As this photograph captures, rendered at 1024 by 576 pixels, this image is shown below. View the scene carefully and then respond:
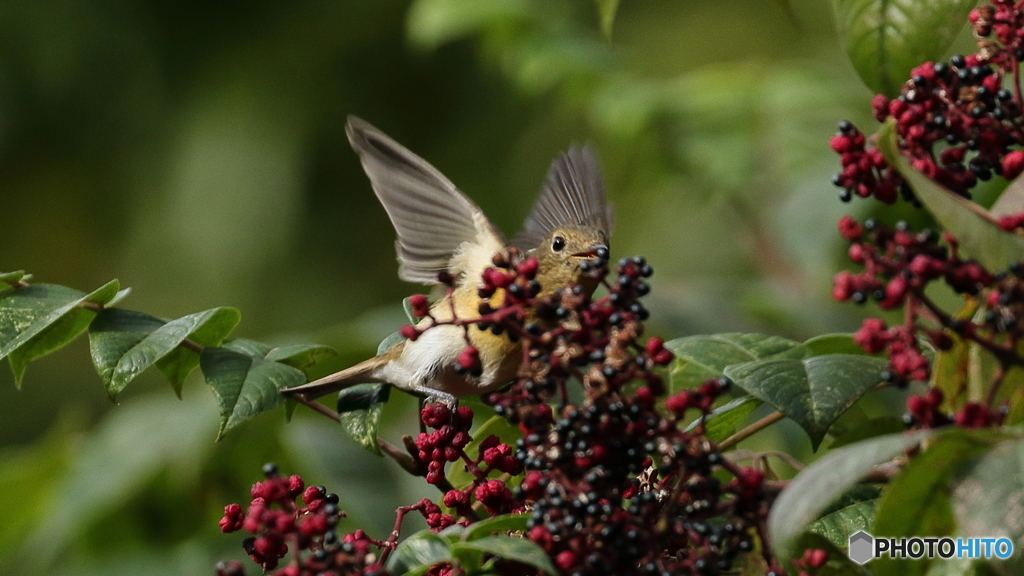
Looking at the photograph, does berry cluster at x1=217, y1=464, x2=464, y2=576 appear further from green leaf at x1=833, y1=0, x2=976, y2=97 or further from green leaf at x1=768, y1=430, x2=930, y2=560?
green leaf at x1=833, y1=0, x2=976, y2=97

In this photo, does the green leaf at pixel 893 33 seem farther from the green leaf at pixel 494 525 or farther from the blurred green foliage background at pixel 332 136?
the blurred green foliage background at pixel 332 136

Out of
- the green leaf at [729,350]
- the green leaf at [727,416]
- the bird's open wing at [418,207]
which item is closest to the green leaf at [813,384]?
the green leaf at [727,416]

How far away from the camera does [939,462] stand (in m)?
1.31

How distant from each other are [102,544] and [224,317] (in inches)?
115

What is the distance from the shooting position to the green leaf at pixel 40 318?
2020 mm

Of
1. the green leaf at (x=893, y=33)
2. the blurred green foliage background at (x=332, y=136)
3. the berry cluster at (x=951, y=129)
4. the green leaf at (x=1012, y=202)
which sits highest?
the green leaf at (x=893, y=33)

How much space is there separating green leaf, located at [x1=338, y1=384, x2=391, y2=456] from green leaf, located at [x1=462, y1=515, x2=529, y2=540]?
57cm

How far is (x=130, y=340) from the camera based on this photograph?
2059 mm

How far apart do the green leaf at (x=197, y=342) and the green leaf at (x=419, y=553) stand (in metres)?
0.79

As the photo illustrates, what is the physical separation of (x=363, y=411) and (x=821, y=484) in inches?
45.7

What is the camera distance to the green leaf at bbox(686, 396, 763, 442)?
76.2 inches

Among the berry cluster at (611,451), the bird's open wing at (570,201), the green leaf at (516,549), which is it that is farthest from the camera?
the bird's open wing at (570,201)

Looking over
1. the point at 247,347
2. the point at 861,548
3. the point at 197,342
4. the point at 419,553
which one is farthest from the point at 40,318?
the point at 861,548

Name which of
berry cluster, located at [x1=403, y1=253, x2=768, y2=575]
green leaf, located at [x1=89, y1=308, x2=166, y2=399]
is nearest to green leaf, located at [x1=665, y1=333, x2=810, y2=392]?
berry cluster, located at [x1=403, y1=253, x2=768, y2=575]
